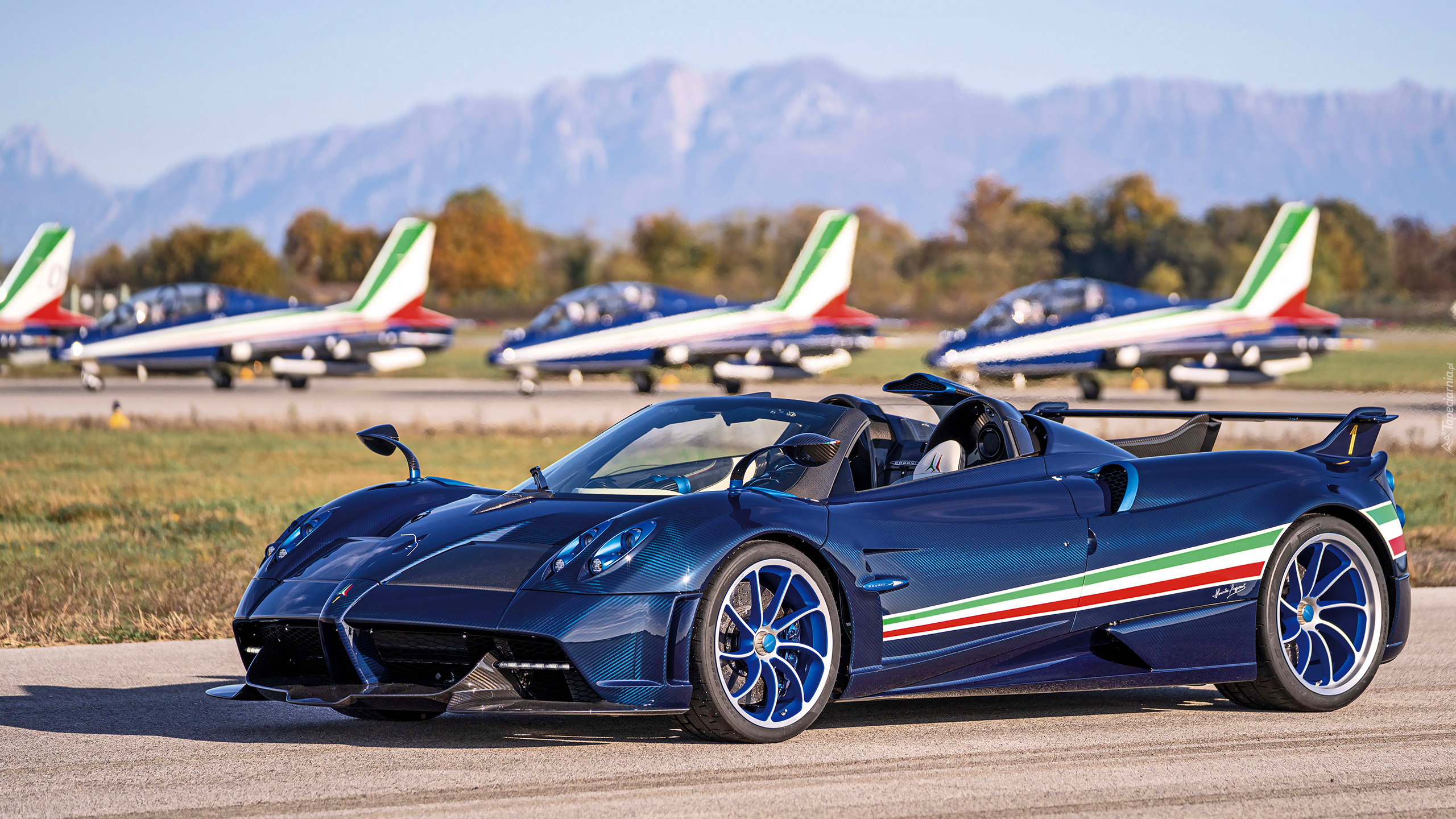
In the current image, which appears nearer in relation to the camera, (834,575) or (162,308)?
(834,575)

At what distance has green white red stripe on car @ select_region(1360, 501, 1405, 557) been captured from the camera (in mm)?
7082

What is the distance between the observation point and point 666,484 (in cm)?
666

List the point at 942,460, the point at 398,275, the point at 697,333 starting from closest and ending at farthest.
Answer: the point at 942,460 < the point at 697,333 < the point at 398,275

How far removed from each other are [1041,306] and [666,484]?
2939 centimetres

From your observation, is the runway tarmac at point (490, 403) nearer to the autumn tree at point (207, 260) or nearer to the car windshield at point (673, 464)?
the car windshield at point (673, 464)

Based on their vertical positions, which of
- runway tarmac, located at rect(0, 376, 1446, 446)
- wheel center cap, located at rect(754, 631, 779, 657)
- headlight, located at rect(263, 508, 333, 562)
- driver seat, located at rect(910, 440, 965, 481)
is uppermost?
driver seat, located at rect(910, 440, 965, 481)

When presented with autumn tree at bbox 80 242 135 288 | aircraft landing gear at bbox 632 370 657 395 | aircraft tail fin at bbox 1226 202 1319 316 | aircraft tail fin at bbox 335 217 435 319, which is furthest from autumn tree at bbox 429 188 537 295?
aircraft tail fin at bbox 1226 202 1319 316

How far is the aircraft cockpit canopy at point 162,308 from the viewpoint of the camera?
3791 centimetres

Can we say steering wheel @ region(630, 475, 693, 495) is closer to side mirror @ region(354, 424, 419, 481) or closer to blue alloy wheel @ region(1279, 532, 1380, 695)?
side mirror @ region(354, 424, 419, 481)

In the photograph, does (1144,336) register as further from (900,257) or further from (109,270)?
(109,270)

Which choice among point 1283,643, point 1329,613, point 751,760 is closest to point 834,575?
point 751,760

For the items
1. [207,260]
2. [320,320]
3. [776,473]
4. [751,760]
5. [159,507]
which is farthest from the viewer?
[207,260]

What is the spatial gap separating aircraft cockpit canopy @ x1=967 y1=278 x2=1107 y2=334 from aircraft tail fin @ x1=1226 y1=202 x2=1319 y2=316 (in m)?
3.32

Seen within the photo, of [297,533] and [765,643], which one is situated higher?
[297,533]
